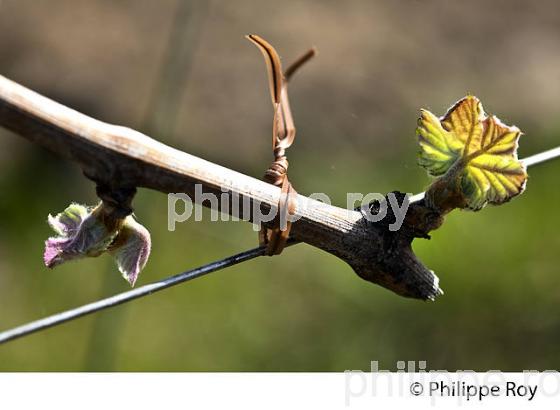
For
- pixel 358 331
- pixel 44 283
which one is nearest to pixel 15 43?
pixel 44 283

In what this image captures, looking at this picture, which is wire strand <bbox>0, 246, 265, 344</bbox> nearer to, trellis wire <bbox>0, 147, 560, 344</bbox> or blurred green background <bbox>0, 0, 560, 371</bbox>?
trellis wire <bbox>0, 147, 560, 344</bbox>

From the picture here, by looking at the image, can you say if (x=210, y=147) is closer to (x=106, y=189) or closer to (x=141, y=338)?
(x=141, y=338)

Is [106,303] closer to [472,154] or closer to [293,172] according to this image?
[472,154]

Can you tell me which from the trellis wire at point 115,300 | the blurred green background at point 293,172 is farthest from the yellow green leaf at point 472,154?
the blurred green background at point 293,172

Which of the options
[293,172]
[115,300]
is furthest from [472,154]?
[293,172]

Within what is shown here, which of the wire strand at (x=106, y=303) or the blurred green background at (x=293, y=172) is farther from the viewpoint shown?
the blurred green background at (x=293, y=172)

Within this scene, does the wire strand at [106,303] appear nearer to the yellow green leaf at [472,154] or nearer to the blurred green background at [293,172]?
the yellow green leaf at [472,154]

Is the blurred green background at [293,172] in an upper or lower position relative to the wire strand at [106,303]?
upper
